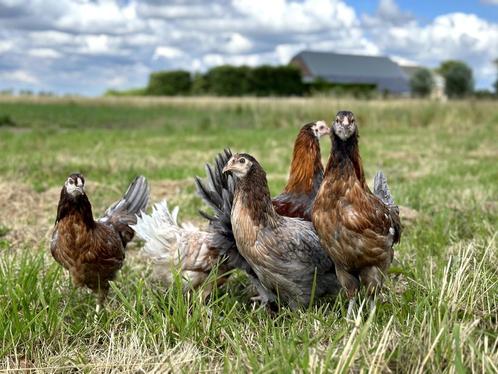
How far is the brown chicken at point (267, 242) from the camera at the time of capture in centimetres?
342

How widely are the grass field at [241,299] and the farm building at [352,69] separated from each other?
6669 centimetres

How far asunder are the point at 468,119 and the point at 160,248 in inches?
723

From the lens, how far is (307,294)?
11.6ft

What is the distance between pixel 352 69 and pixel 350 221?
266 ft

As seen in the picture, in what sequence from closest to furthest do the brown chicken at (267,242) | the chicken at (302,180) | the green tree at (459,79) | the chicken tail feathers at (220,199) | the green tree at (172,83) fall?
the brown chicken at (267,242)
the chicken tail feathers at (220,199)
the chicken at (302,180)
the green tree at (172,83)
the green tree at (459,79)

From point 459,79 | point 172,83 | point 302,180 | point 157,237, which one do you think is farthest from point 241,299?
point 459,79

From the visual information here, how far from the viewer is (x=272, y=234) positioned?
3441mm

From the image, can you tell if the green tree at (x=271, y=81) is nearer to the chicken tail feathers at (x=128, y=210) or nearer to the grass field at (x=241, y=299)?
the grass field at (x=241, y=299)

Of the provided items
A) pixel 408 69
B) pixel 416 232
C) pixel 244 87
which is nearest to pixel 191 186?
pixel 416 232

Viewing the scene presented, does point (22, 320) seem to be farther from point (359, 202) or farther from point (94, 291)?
point (359, 202)

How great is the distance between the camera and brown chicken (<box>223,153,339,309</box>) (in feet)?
11.2

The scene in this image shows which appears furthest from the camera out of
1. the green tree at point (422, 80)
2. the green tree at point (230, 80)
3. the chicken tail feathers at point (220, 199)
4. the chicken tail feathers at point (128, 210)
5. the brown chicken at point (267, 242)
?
the green tree at point (422, 80)

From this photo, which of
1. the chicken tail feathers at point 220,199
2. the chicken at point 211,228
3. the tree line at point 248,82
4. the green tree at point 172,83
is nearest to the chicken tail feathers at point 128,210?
the chicken at point 211,228

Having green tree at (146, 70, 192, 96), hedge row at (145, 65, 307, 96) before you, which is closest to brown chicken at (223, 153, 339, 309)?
hedge row at (145, 65, 307, 96)
